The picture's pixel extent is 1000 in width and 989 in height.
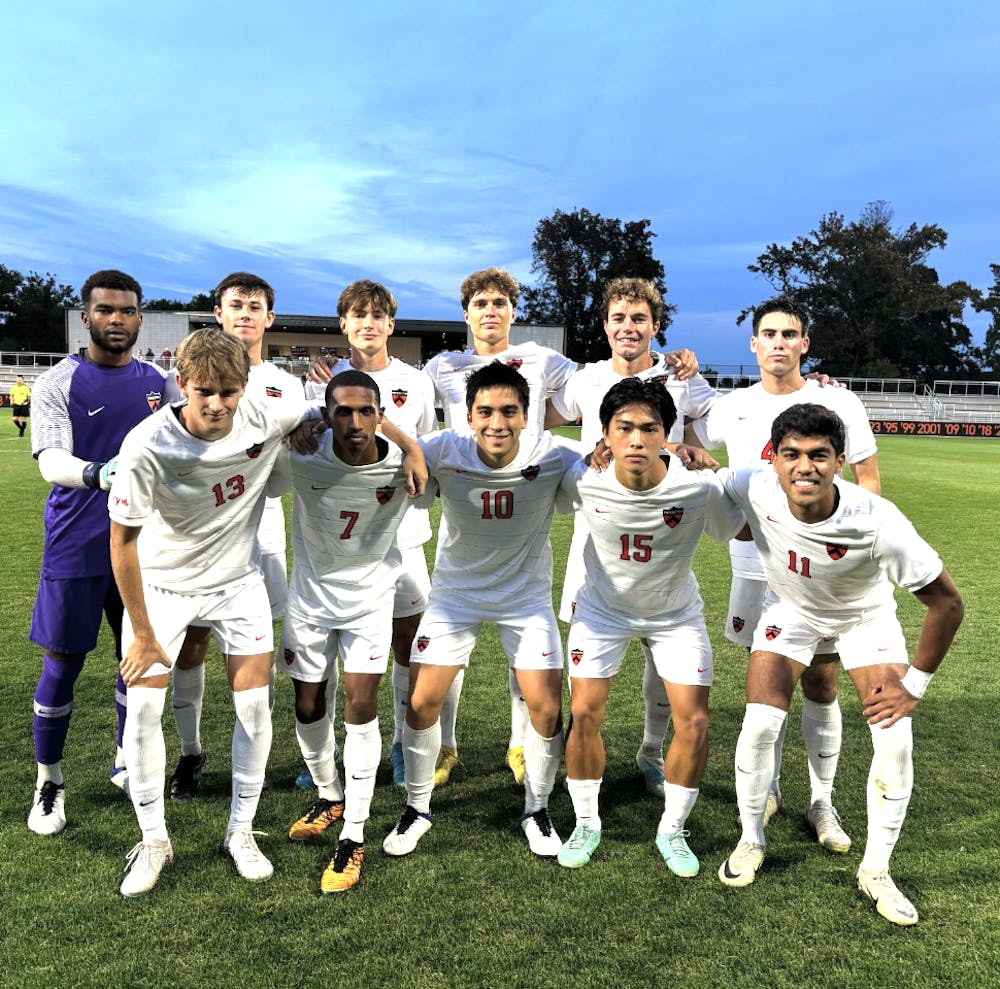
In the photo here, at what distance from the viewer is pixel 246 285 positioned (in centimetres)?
409

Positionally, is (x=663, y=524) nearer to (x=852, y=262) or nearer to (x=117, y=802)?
(x=117, y=802)

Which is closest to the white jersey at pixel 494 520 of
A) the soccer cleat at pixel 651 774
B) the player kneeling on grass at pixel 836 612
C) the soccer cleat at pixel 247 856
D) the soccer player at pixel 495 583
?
the soccer player at pixel 495 583

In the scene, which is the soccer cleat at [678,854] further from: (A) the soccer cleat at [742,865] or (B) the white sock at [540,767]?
(B) the white sock at [540,767]

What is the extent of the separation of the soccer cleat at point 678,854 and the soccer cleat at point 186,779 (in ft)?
7.39

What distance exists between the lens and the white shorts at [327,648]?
138 inches

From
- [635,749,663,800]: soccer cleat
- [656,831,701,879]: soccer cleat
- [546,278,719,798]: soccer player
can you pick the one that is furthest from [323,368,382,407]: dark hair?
[635,749,663,800]: soccer cleat

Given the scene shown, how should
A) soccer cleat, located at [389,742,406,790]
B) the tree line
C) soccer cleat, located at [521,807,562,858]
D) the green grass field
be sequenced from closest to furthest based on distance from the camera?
the green grass field < soccer cleat, located at [521,807,562,858] < soccer cleat, located at [389,742,406,790] < the tree line

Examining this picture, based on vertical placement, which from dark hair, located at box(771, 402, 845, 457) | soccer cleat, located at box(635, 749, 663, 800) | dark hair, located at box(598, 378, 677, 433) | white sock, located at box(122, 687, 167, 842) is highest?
dark hair, located at box(598, 378, 677, 433)

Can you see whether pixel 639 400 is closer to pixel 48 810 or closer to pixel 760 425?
pixel 760 425

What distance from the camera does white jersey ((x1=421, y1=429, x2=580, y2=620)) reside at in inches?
142

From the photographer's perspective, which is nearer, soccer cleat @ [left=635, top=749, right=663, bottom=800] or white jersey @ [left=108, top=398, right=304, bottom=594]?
white jersey @ [left=108, top=398, right=304, bottom=594]

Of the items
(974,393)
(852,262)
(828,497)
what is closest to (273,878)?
(828,497)

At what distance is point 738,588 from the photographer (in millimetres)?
3988

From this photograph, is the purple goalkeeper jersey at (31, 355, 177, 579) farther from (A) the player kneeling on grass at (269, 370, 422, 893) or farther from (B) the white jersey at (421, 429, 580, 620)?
(B) the white jersey at (421, 429, 580, 620)
